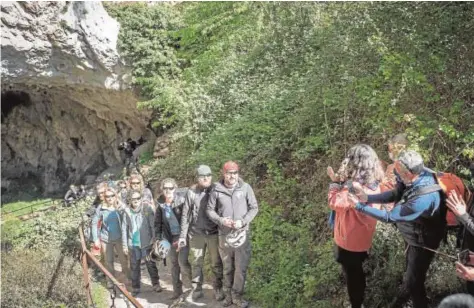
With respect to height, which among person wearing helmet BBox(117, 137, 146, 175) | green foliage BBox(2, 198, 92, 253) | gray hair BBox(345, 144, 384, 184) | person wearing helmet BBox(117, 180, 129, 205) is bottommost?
green foliage BBox(2, 198, 92, 253)

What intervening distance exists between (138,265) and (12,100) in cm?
1444

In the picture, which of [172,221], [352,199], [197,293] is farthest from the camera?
[197,293]

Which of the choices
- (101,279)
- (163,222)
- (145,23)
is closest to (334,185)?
(163,222)

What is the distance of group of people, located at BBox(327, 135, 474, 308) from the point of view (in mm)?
3967

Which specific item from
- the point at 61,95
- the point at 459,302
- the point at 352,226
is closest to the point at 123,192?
the point at 352,226

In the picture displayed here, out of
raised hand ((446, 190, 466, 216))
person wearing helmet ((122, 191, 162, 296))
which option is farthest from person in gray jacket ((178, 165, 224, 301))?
raised hand ((446, 190, 466, 216))

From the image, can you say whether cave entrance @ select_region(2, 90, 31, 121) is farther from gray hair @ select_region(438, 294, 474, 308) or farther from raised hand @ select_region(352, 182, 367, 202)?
gray hair @ select_region(438, 294, 474, 308)

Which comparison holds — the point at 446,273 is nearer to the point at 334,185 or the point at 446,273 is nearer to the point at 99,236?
the point at 334,185

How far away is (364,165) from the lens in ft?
14.4

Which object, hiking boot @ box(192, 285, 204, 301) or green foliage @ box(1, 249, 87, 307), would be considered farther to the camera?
green foliage @ box(1, 249, 87, 307)

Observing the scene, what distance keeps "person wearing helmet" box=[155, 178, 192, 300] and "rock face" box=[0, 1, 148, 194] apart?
8.26 meters

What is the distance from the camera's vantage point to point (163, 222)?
6.19 metres

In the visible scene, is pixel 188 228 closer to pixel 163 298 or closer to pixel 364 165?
pixel 163 298

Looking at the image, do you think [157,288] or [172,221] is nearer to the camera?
[172,221]
